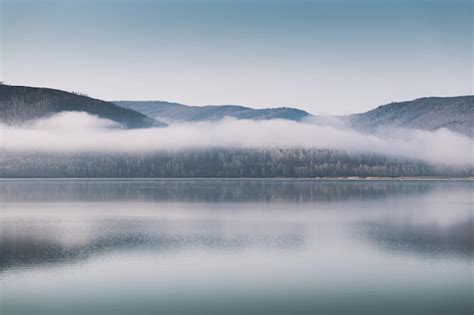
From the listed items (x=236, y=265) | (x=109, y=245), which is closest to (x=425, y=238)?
(x=236, y=265)

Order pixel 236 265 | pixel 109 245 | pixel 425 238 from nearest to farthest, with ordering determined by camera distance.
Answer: pixel 236 265
pixel 109 245
pixel 425 238

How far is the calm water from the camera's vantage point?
122ft

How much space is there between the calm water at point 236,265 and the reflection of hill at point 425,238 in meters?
0.12

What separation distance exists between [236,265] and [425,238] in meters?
28.3

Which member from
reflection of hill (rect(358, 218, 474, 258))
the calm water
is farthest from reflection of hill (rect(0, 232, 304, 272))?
reflection of hill (rect(358, 218, 474, 258))

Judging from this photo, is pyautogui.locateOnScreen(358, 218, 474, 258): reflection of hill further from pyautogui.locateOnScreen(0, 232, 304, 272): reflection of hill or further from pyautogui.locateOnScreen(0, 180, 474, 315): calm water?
pyautogui.locateOnScreen(0, 232, 304, 272): reflection of hill

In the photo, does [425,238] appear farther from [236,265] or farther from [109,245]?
[109,245]

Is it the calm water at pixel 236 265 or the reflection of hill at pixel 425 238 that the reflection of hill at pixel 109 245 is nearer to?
the calm water at pixel 236 265

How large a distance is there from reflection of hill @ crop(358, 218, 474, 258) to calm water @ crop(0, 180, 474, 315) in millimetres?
122

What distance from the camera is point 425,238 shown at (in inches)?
2672

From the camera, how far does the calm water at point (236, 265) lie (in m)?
37.2

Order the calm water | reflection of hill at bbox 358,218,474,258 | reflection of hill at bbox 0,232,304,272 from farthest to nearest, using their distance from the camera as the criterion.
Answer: reflection of hill at bbox 358,218,474,258, reflection of hill at bbox 0,232,304,272, the calm water

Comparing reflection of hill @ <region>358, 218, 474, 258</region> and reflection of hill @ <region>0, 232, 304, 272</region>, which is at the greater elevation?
reflection of hill @ <region>0, 232, 304, 272</region>

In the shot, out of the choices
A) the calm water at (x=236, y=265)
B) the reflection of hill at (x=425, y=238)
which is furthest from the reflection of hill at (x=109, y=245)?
the reflection of hill at (x=425, y=238)
